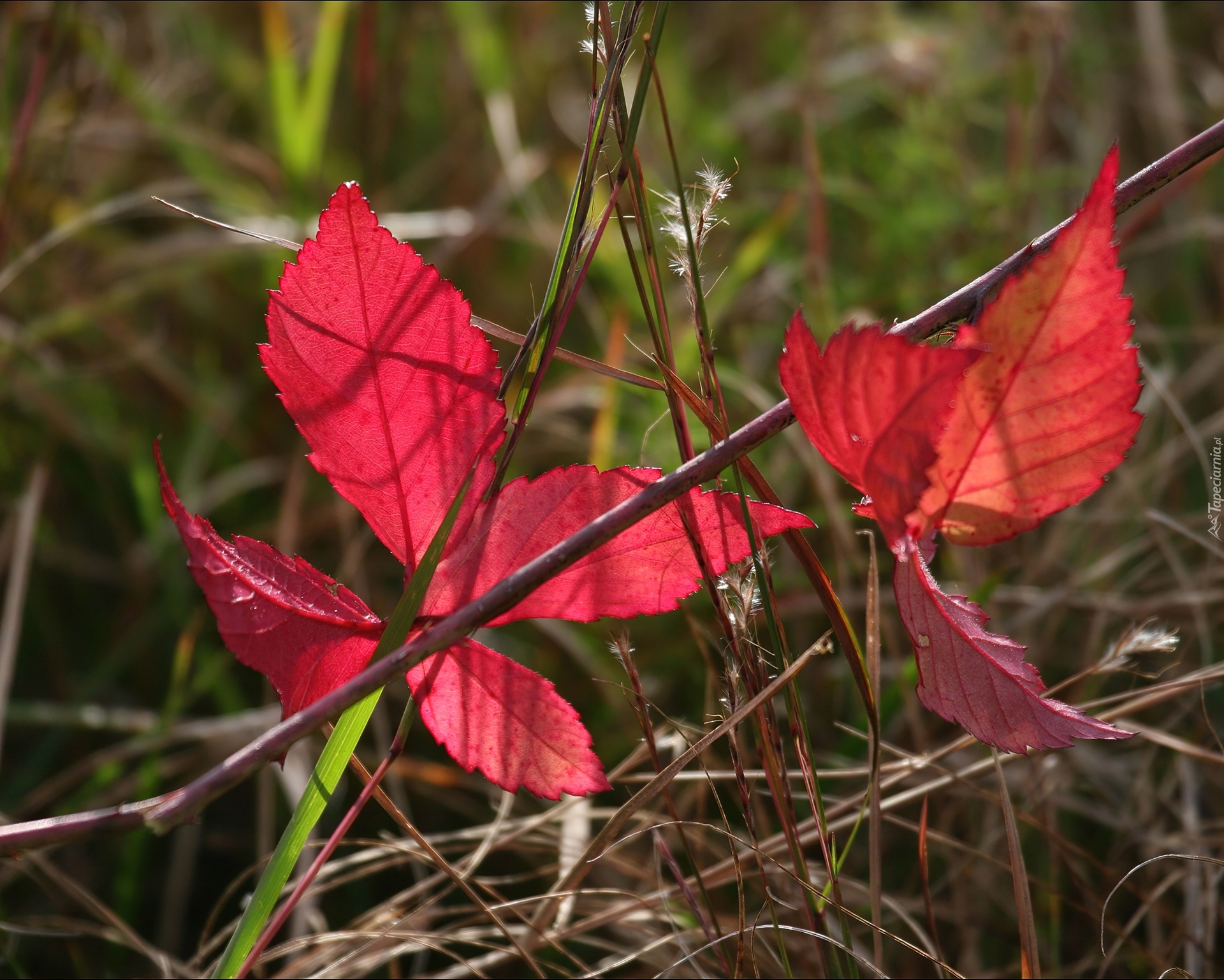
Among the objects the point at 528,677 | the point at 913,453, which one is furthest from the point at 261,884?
the point at 913,453

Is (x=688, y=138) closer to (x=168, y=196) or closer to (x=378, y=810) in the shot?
(x=168, y=196)

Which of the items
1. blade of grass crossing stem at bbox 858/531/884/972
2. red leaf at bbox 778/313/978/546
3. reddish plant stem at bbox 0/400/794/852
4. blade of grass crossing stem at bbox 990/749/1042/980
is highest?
red leaf at bbox 778/313/978/546

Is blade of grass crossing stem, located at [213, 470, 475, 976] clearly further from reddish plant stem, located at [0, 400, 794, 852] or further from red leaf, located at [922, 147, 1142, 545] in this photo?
red leaf, located at [922, 147, 1142, 545]

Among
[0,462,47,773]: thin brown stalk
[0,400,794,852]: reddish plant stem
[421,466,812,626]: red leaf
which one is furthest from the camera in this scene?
[0,462,47,773]: thin brown stalk

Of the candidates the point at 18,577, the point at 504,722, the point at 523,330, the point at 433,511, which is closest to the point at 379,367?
the point at 433,511

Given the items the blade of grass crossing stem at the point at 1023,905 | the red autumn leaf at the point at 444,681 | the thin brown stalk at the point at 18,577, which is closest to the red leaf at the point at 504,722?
the red autumn leaf at the point at 444,681

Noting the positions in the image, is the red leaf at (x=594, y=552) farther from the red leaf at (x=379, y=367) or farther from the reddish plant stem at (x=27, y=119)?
the reddish plant stem at (x=27, y=119)

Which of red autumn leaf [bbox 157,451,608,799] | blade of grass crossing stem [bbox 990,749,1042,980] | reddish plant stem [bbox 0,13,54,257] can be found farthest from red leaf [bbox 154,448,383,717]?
reddish plant stem [bbox 0,13,54,257]
